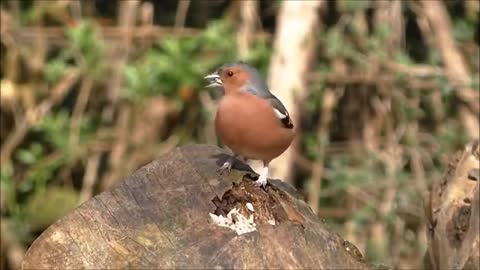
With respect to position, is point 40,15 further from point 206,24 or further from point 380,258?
point 380,258

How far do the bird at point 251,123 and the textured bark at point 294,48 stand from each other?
335cm

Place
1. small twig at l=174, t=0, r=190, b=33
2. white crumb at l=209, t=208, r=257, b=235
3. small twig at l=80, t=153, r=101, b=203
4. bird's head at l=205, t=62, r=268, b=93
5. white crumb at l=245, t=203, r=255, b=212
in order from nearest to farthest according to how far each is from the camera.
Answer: white crumb at l=209, t=208, r=257, b=235 → white crumb at l=245, t=203, r=255, b=212 → bird's head at l=205, t=62, r=268, b=93 → small twig at l=80, t=153, r=101, b=203 → small twig at l=174, t=0, r=190, b=33

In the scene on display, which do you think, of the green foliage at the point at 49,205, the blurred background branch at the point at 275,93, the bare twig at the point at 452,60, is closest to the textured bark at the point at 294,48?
the blurred background branch at the point at 275,93

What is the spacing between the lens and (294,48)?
6.85 metres

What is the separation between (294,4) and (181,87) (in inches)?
37.5

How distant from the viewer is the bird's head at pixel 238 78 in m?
3.37

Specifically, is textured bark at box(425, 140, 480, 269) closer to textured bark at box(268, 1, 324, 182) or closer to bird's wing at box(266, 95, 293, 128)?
bird's wing at box(266, 95, 293, 128)

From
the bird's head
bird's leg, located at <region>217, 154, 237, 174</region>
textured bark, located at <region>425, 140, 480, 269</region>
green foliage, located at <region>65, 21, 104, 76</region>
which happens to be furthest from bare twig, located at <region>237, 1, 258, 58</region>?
bird's leg, located at <region>217, 154, 237, 174</region>

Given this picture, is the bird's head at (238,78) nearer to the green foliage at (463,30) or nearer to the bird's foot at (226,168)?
the bird's foot at (226,168)

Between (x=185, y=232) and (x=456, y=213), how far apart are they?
1579 millimetres

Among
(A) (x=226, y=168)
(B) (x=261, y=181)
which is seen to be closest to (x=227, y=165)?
(A) (x=226, y=168)

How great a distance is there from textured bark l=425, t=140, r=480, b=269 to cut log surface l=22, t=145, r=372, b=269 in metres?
1.05

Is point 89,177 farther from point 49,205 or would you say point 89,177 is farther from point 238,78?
point 238,78

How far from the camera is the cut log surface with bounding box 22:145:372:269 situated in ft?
8.90
